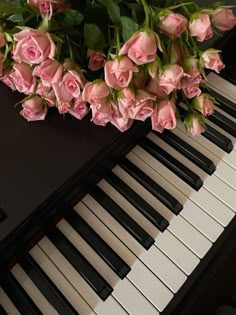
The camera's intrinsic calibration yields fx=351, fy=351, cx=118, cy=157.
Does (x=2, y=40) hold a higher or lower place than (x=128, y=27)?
lower

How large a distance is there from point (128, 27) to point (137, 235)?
403mm

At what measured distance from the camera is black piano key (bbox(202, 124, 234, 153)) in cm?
84

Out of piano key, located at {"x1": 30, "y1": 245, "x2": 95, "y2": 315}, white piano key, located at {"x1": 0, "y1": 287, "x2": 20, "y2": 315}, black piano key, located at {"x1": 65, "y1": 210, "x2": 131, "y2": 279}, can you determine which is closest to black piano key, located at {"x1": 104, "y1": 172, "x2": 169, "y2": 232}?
black piano key, located at {"x1": 65, "y1": 210, "x2": 131, "y2": 279}

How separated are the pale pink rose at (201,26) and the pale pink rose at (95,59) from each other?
168mm

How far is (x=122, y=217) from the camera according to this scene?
0.74 meters

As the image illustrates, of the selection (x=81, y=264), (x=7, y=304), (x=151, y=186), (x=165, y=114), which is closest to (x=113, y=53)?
(x=165, y=114)

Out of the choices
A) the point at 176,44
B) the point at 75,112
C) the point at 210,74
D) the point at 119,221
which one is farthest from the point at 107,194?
the point at 210,74

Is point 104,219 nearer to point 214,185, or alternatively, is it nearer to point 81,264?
point 81,264

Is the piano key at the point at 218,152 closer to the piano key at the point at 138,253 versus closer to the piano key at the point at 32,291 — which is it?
the piano key at the point at 138,253

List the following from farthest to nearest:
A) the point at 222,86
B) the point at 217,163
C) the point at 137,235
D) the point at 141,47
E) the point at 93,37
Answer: the point at 222,86 → the point at 217,163 → the point at 137,235 → the point at 93,37 → the point at 141,47

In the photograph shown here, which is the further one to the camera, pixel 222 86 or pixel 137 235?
pixel 222 86

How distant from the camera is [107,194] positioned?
30.6 inches

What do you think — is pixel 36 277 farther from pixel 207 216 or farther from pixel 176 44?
pixel 176 44

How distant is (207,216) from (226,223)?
4 cm
